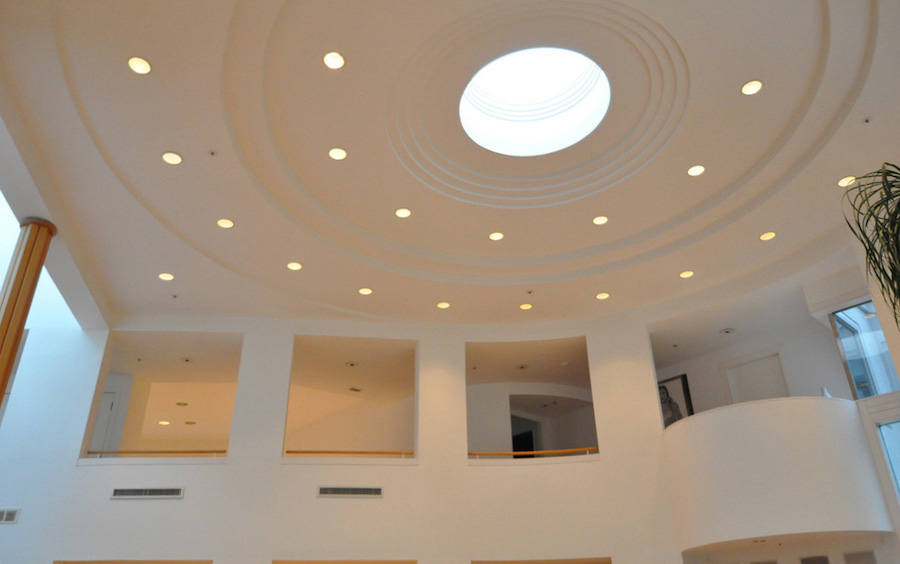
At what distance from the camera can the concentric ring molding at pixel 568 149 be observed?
7.11 metres

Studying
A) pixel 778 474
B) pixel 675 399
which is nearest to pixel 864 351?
pixel 778 474

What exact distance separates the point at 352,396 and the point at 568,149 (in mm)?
9264

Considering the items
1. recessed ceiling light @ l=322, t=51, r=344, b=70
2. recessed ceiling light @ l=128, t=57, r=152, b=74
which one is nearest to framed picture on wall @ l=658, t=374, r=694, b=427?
recessed ceiling light @ l=322, t=51, r=344, b=70

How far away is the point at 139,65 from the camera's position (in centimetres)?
684

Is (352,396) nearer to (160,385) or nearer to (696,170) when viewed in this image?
(160,385)

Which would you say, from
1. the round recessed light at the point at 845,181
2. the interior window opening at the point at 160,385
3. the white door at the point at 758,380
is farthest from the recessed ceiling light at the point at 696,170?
the interior window opening at the point at 160,385

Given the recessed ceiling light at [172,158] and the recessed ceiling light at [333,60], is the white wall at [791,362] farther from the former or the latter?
the recessed ceiling light at [172,158]

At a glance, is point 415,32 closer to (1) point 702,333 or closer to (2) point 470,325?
(2) point 470,325

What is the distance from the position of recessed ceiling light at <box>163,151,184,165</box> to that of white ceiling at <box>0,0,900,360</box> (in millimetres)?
85

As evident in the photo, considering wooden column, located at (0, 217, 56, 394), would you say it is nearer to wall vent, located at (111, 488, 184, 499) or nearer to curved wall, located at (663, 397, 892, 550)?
wall vent, located at (111, 488, 184, 499)

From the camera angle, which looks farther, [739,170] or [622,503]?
[622,503]

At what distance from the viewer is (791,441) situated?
9461 millimetres

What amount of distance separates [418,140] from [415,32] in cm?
177

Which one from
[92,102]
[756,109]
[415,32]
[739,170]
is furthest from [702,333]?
[92,102]
